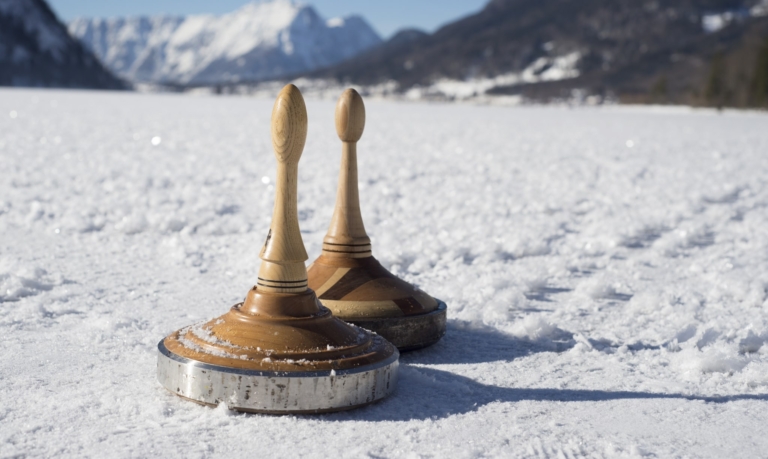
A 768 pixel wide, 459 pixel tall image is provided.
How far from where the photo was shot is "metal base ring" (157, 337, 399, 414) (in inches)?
84.7

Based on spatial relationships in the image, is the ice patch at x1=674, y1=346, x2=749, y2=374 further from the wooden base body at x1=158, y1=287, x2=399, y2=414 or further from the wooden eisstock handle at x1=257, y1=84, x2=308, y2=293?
the wooden eisstock handle at x1=257, y1=84, x2=308, y2=293

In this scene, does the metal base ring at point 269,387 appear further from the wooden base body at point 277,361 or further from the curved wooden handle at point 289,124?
the curved wooden handle at point 289,124

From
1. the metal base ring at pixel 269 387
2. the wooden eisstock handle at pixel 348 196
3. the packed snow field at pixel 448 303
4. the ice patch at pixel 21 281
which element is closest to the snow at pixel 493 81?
the packed snow field at pixel 448 303

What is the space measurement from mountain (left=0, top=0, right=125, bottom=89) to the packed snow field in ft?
329

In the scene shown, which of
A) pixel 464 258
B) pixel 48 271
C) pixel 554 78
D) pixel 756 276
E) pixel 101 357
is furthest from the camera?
pixel 554 78

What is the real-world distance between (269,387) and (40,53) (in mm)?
112385

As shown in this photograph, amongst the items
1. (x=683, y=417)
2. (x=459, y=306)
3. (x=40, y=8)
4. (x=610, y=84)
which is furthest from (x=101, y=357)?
(x=610, y=84)

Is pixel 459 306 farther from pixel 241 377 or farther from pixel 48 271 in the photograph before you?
pixel 48 271

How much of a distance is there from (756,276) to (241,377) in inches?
132

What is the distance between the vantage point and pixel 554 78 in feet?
634

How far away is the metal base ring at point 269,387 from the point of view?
7.06 ft

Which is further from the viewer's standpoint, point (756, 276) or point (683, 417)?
point (756, 276)

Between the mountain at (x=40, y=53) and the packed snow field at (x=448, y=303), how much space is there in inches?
3945

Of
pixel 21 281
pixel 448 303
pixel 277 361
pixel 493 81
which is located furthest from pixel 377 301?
pixel 493 81
